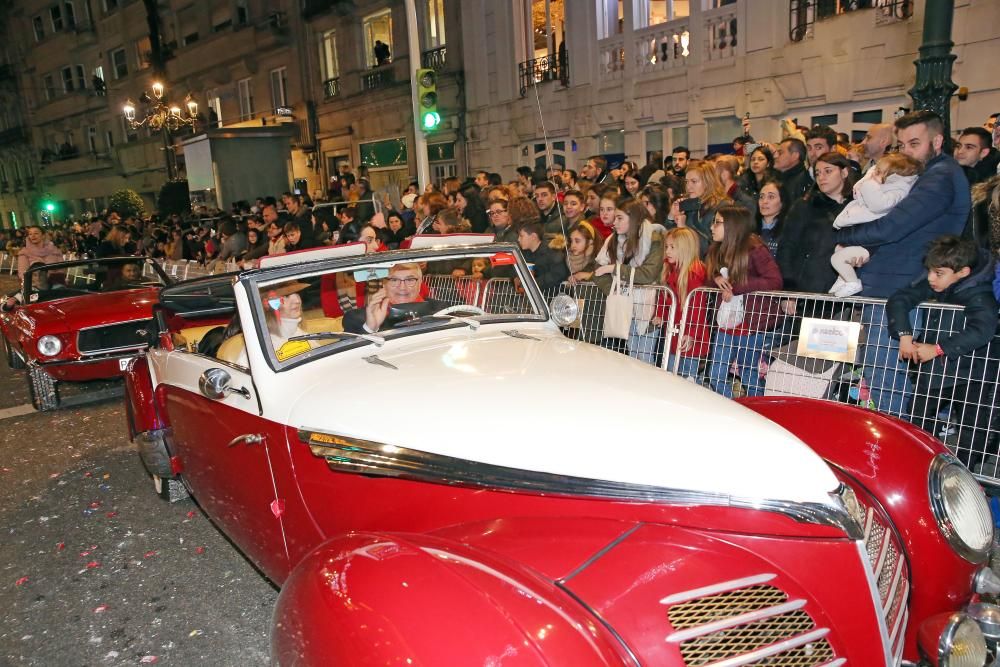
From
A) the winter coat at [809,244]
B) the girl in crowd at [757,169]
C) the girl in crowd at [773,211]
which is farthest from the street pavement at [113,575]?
the girl in crowd at [757,169]

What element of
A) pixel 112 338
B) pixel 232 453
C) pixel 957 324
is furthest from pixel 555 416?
pixel 112 338

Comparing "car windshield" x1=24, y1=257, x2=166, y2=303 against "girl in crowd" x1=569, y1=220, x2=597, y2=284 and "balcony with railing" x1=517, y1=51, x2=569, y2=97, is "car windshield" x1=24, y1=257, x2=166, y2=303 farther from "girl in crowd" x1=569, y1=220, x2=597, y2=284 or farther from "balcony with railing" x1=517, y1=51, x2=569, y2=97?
"balcony with railing" x1=517, y1=51, x2=569, y2=97

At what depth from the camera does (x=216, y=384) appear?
3045mm

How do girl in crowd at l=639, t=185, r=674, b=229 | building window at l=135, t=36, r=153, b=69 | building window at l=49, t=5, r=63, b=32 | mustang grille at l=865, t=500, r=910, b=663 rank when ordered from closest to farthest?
mustang grille at l=865, t=500, r=910, b=663 < girl in crowd at l=639, t=185, r=674, b=229 < building window at l=135, t=36, r=153, b=69 < building window at l=49, t=5, r=63, b=32

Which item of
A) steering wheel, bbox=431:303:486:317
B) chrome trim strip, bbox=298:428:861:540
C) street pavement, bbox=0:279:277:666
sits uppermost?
steering wheel, bbox=431:303:486:317

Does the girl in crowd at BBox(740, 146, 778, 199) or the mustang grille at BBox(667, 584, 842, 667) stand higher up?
the girl in crowd at BBox(740, 146, 778, 199)

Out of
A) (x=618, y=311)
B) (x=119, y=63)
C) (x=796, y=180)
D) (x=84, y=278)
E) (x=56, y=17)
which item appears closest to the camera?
(x=618, y=311)

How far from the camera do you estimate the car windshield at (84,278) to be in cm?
776

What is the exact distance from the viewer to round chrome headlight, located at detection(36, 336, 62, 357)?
6.80 metres

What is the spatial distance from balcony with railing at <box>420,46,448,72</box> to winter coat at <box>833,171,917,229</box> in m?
16.8

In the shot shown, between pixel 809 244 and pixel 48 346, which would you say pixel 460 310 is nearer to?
pixel 809 244

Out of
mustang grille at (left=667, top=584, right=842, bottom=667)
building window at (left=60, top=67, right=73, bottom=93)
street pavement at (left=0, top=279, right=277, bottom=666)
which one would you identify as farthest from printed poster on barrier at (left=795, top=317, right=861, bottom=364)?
building window at (left=60, top=67, right=73, bottom=93)

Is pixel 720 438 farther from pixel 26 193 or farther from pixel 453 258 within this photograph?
pixel 26 193

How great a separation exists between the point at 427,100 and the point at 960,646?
9371 mm
